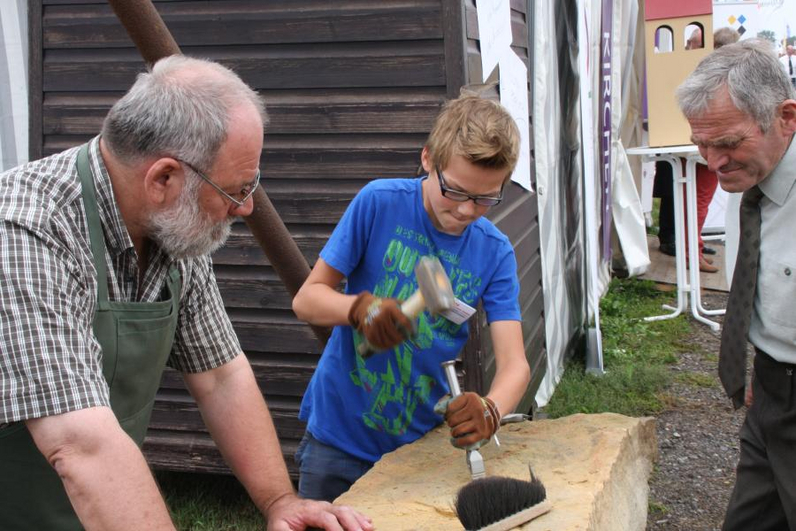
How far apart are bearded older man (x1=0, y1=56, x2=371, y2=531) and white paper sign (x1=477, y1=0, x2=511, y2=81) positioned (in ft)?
6.53

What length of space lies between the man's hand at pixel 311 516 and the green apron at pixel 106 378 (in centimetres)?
44

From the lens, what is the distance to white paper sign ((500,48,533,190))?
4.20 metres

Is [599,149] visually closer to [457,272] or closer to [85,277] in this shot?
[457,272]

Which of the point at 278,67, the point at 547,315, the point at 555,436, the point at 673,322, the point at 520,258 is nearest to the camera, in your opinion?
the point at 555,436

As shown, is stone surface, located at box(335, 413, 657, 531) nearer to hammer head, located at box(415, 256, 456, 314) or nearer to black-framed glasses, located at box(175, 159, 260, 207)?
hammer head, located at box(415, 256, 456, 314)

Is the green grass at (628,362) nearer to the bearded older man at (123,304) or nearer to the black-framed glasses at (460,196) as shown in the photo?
the black-framed glasses at (460,196)

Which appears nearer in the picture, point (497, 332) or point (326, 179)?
point (497, 332)

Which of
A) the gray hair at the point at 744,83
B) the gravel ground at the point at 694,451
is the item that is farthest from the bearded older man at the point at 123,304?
the gravel ground at the point at 694,451

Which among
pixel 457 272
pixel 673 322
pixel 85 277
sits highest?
pixel 85 277

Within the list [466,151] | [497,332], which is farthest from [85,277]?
[497,332]

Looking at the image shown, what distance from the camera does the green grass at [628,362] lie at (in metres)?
5.65

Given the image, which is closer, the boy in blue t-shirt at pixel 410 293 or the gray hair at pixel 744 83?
the boy in blue t-shirt at pixel 410 293

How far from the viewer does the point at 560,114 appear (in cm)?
602

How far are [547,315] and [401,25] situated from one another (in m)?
2.54
